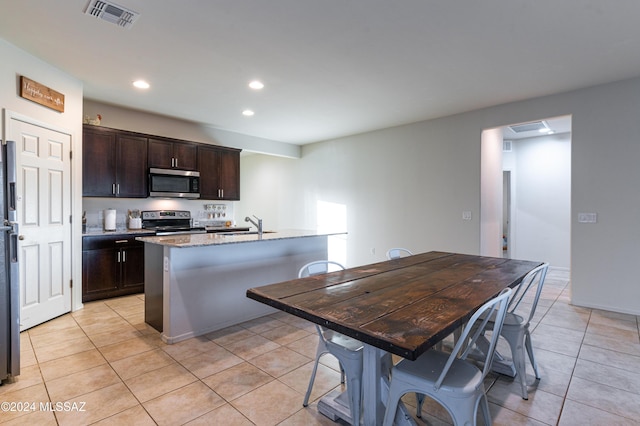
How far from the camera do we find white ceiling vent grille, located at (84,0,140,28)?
228 cm

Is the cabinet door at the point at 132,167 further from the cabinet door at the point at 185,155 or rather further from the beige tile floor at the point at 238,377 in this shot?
the beige tile floor at the point at 238,377

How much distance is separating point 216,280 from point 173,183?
2.51m

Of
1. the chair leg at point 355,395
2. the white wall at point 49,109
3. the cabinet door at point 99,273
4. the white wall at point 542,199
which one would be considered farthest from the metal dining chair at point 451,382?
the white wall at point 542,199

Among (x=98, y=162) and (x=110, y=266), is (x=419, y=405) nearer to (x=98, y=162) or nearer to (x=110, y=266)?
(x=110, y=266)

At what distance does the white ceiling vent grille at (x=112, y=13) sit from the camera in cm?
228

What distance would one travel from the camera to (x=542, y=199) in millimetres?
6312

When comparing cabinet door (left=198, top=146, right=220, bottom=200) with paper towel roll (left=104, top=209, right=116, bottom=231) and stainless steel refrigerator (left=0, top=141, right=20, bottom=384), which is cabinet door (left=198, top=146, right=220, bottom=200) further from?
stainless steel refrigerator (left=0, top=141, right=20, bottom=384)

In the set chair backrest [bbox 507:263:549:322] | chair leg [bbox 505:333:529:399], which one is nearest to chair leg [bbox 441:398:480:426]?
chair backrest [bbox 507:263:549:322]

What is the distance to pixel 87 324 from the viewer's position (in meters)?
3.33

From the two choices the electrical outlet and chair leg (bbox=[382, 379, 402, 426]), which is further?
the electrical outlet

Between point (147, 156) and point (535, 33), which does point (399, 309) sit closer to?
point (535, 33)

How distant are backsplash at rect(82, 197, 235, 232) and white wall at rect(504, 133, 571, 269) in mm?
5831

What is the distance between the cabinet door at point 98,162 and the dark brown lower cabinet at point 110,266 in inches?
27.2

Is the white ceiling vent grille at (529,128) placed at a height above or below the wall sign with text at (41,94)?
above
